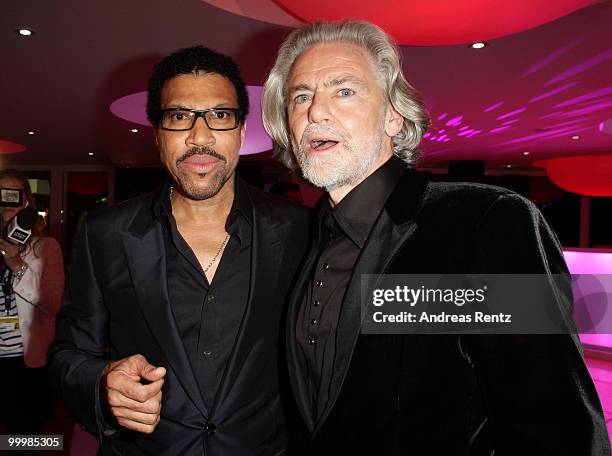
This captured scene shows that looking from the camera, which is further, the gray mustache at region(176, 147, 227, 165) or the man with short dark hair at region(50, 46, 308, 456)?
the gray mustache at region(176, 147, 227, 165)

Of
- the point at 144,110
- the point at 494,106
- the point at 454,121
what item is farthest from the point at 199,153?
the point at 454,121

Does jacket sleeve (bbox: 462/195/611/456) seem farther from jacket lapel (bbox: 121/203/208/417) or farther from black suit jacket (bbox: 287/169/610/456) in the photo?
jacket lapel (bbox: 121/203/208/417)

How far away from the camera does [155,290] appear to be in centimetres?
145

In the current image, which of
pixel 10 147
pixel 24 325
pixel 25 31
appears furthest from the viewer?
pixel 10 147

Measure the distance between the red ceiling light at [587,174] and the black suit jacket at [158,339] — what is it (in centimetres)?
1080

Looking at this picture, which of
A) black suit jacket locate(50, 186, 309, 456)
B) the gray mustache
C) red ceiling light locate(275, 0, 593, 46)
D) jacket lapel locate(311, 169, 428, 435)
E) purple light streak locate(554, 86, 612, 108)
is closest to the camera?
jacket lapel locate(311, 169, 428, 435)

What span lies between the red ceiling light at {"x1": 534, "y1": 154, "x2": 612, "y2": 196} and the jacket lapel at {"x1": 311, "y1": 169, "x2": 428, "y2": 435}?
36.0 ft

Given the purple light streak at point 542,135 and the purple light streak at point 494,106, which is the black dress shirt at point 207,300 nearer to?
the purple light streak at point 494,106

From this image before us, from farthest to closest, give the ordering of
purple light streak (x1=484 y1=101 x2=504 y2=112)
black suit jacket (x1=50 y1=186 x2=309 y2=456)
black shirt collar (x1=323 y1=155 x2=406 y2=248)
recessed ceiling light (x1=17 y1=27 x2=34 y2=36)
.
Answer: purple light streak (x1=484 y1=101 x2=504 y2=112) < recessed ceiling light (x1=17 y1=27 x2=34 y2=36) < black suit jacket (x1=50 y1=186 x2=309 y2=456) < black shirt collar (x1=323 y1=155 x2=406 y2=248)

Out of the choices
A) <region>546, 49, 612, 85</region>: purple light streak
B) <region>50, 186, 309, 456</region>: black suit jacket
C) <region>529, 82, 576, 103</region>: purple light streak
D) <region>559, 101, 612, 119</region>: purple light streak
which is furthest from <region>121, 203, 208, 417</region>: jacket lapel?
<region>559, 101, 612, 119</region>: purple light streak

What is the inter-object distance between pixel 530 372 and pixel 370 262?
0.39 meters

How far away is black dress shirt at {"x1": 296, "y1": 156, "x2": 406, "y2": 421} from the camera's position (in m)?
1.17

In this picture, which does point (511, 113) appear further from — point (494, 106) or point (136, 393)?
point (136, 393)

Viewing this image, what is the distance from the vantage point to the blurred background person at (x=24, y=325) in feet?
8.68
